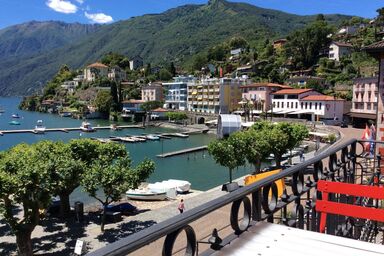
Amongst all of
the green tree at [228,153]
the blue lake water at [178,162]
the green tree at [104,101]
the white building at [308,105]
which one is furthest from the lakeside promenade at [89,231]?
the green tree at [104,101]

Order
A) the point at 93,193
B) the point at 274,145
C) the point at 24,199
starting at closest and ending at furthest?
1. the point at 24,199
2. the point at 93,193
3. the point at 274,145

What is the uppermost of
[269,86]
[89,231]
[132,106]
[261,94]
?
[269,86]

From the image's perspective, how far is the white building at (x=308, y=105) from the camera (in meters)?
82.2

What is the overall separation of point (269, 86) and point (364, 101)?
30311 millimetres

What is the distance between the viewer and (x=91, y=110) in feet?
479

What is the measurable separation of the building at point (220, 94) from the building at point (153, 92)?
942 inches

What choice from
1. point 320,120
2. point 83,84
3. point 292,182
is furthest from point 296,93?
point 83,84

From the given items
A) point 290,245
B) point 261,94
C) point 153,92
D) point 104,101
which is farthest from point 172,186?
point 104,101

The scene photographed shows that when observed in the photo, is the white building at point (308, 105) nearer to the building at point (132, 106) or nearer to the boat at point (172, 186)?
the building at point (132, 106)

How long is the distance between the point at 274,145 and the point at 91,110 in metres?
116

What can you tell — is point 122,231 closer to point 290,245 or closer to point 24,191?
point 24,191

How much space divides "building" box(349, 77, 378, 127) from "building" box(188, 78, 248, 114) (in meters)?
40.7

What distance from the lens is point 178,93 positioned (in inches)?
5197

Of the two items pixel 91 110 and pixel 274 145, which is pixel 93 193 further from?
pixel 91 110
